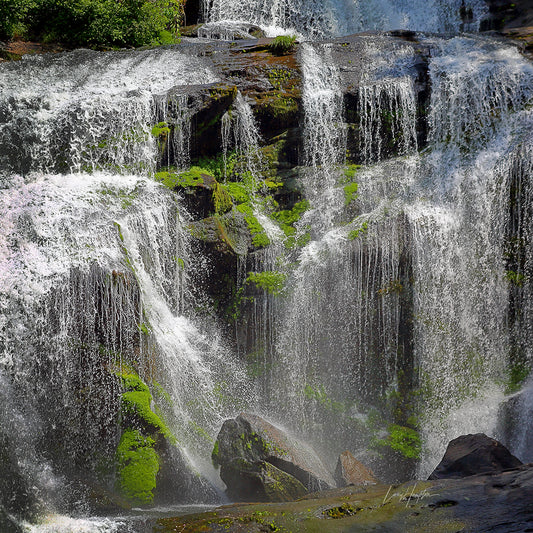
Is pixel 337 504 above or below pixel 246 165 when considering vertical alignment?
below

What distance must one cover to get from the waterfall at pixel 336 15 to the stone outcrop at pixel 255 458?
14.4m

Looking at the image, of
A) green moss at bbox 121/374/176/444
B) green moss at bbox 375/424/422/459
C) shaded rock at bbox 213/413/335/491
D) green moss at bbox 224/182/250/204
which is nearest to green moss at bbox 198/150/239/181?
green moss at bbox 224/182/250/204

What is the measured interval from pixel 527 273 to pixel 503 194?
5.53 feet

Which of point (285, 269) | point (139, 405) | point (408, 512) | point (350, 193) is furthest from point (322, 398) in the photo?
point (408, 512)

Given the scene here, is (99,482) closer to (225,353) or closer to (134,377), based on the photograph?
(134,377)

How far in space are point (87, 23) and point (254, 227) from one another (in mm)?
8950

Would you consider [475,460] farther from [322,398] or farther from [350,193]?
[350,193]

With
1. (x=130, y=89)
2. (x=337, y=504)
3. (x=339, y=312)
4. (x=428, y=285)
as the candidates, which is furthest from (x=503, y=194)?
(x=130, y=89)

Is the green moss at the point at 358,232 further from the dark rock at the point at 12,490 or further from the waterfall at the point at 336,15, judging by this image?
the waterfall at the point at 336,15

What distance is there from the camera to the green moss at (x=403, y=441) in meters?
11.1

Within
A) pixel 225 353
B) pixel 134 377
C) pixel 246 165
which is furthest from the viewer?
pixel 246 165

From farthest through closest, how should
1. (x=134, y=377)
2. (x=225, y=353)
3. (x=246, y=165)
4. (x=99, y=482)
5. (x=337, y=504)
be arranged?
(x=246, y=165), (x=225, y=353), (x=134, y=377), (x=99, y=482), (x=337, y=504)

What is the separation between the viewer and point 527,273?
12.0m

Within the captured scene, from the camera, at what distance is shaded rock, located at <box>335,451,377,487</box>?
31.6 feet
